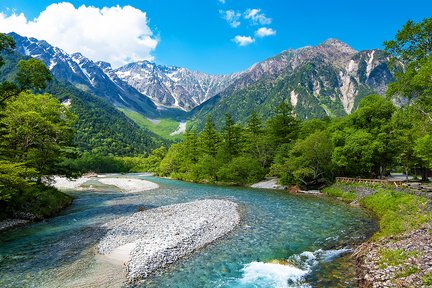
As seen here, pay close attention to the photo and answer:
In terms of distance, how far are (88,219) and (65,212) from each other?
6.03 metres

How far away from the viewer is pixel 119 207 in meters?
34.2

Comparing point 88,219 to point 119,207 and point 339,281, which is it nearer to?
point 119,207

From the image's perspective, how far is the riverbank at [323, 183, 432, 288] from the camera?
1188 centimetres

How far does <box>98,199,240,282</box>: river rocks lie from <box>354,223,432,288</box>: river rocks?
10013 mm

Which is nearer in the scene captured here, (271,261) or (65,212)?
(271,261)

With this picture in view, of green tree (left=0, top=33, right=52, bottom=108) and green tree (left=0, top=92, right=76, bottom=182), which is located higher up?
green tree (left=0, top=33, right=52, bottom=108)

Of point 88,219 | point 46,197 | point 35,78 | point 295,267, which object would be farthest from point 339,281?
point 46,197

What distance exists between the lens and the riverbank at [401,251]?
11875mm

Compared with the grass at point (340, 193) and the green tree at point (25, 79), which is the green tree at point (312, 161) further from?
the green tree at point (25, 79)

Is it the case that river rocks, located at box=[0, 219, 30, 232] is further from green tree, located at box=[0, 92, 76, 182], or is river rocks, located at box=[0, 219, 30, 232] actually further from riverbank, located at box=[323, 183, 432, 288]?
riverbank, located at box=[323, 183, 432, 288]

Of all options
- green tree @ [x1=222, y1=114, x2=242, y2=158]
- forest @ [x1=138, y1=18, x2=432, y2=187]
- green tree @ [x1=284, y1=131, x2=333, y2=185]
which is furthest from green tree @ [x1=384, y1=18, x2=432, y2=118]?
green tree @ [x1=222, y1=114, x2=242, y2=158]

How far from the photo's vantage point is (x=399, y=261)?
522 inches

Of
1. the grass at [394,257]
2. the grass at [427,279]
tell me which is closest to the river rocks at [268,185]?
the grass at [394,257]

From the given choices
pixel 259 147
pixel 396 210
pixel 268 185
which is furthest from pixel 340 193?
pixel 259 147
